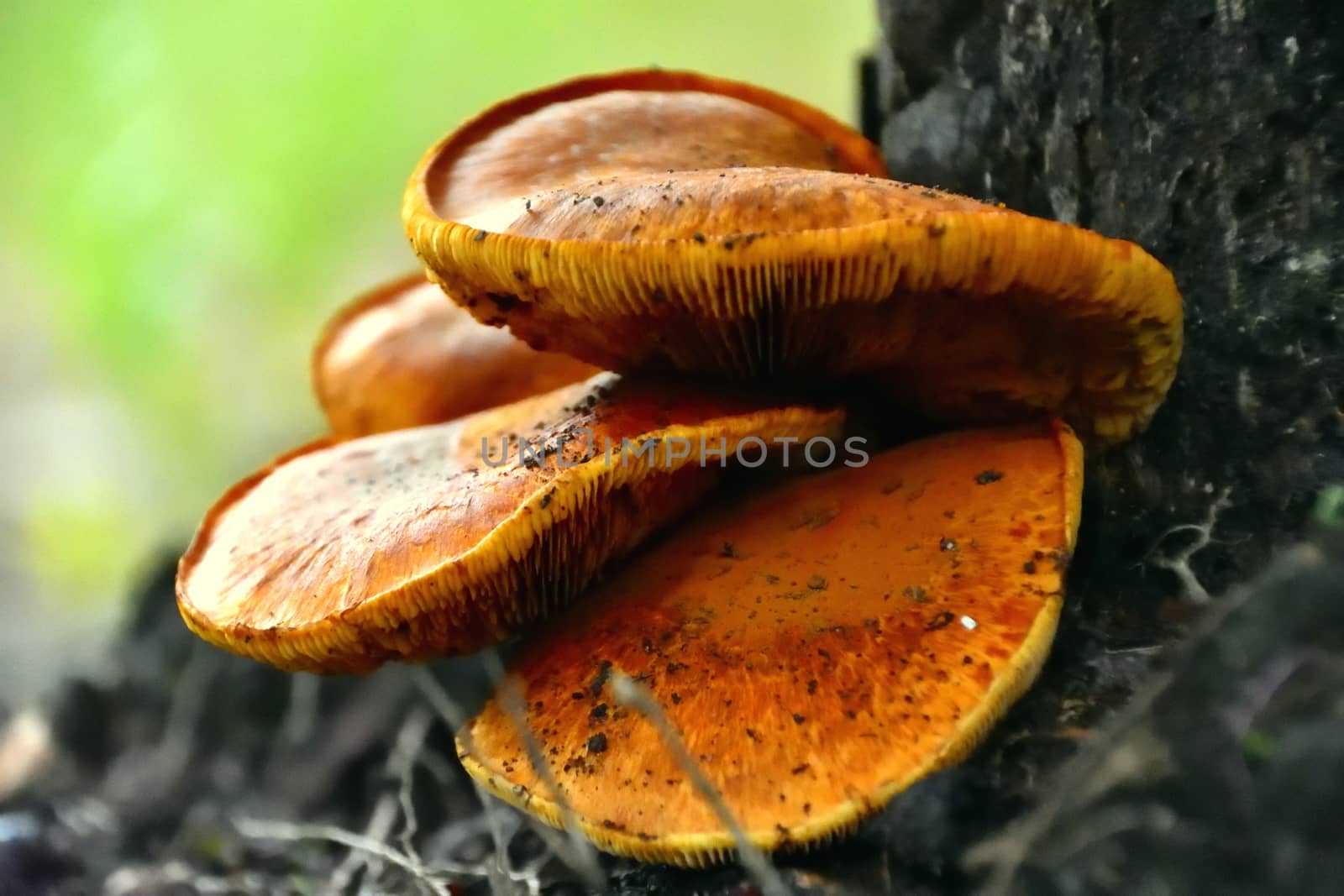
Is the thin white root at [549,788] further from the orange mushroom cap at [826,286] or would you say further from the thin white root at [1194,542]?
the thin white root at [1194,542]

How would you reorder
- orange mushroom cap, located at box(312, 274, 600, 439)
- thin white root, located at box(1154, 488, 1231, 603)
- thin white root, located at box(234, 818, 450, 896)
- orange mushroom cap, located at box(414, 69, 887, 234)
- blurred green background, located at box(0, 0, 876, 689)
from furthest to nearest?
1. blurred green background, located at box(0, 0, 876, 689)
2. orange mushroom cap, located at box(312, 274, 600, 439)
3. thin white root, located at box(234, 818, 450, 896)
4. orange mushroom cap, located at box(414, 69, 887, 234)
5. thin white root, located at box(1154, 488, 1231, 603)

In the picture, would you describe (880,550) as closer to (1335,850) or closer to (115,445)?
(1335,850)

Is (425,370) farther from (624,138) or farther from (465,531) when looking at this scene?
(465,531)

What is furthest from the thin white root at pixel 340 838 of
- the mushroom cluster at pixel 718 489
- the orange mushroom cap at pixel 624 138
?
the orange mushroom cap at pixel 624 138

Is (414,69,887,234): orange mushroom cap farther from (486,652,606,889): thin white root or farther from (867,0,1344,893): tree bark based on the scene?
(486,652,606,889): thin white root

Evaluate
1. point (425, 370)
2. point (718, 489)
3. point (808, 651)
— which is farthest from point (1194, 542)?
point (425, 370)

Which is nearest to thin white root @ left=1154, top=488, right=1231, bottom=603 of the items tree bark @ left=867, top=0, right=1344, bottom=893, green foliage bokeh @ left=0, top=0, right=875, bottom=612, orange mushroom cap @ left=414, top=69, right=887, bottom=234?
tree bark @ left=867, top=0, right=1344, bottom=893
